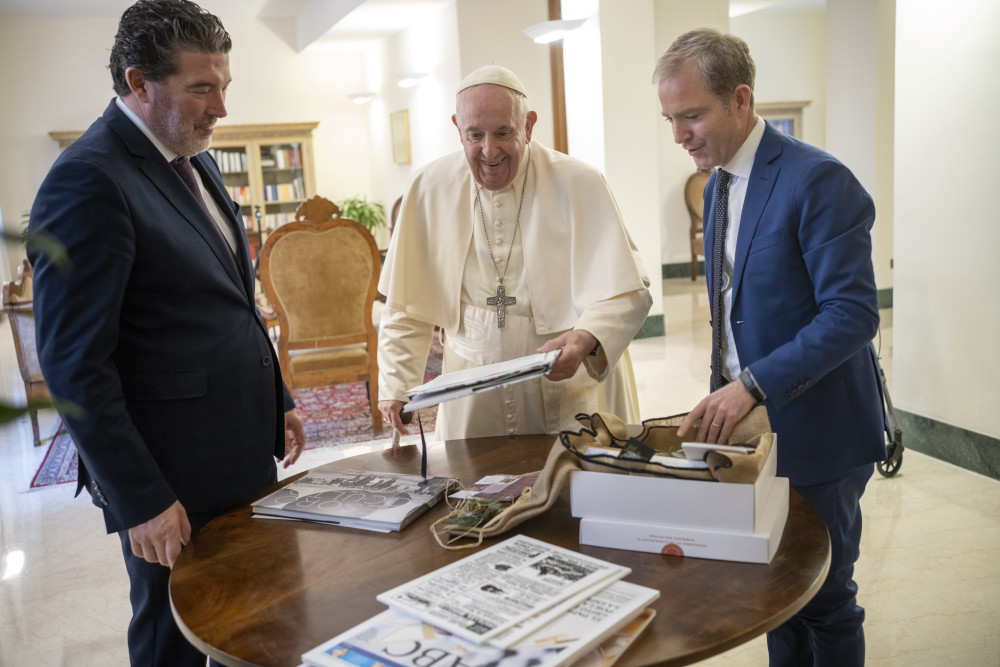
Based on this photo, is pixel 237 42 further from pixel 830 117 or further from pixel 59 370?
pixel 59 370

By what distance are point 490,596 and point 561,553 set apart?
0.51 ft

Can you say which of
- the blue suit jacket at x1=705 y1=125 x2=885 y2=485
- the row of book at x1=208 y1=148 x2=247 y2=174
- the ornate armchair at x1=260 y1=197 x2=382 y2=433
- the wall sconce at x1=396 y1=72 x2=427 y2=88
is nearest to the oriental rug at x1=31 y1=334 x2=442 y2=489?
the ornate armchair at x1=260 y1=197 x2=382 y2=433

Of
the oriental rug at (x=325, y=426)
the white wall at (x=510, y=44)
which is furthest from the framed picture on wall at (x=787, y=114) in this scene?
the oriental rug at (x=325, y=426)

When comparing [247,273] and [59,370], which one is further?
[247,273]

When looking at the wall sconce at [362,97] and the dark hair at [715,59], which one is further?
the wall sconce at [362,97]

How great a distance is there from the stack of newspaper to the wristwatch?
0.55 m

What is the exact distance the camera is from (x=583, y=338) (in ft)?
6.11

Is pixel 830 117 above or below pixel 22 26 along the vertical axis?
below

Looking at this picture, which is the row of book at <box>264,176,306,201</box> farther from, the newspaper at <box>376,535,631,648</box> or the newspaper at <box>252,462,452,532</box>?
the newspaper at <box>376,535,631,648</box>

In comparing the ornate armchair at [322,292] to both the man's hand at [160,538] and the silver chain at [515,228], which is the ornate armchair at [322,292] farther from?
the man's hand at [160,538]

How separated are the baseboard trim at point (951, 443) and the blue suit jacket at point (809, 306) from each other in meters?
2.17

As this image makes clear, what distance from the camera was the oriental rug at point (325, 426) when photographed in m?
4.75

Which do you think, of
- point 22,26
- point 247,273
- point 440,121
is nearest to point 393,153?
point 440,121

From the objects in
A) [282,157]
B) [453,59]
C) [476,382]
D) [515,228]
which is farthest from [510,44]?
[476,382]
